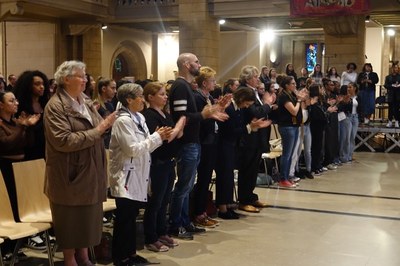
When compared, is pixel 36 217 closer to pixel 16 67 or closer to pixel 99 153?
pixel 99 153

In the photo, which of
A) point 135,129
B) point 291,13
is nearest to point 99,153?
point 135,129

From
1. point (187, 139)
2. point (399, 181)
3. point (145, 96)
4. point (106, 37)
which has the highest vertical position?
point (106, 37)

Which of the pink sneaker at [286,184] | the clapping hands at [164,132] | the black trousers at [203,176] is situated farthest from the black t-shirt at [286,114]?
the clapping hands at [164,132]

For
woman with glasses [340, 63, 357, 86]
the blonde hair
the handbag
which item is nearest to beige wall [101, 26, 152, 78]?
woman with glasses [340, 63, 357, 86]

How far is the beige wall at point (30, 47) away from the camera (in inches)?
592

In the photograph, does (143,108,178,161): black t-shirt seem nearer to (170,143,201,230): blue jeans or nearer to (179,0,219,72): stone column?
(170,143,201,230): blue jeans

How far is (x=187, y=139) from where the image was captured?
487 centimetres

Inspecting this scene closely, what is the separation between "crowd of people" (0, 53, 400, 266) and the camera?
11.7 ft

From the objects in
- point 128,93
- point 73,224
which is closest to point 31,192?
point 73,224

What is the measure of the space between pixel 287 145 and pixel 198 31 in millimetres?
7144

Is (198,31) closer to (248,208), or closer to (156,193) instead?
(248,208)

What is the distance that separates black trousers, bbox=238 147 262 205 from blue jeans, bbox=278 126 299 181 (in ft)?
4.37

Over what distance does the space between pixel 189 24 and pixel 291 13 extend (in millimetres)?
2692

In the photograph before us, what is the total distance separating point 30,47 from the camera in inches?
606
